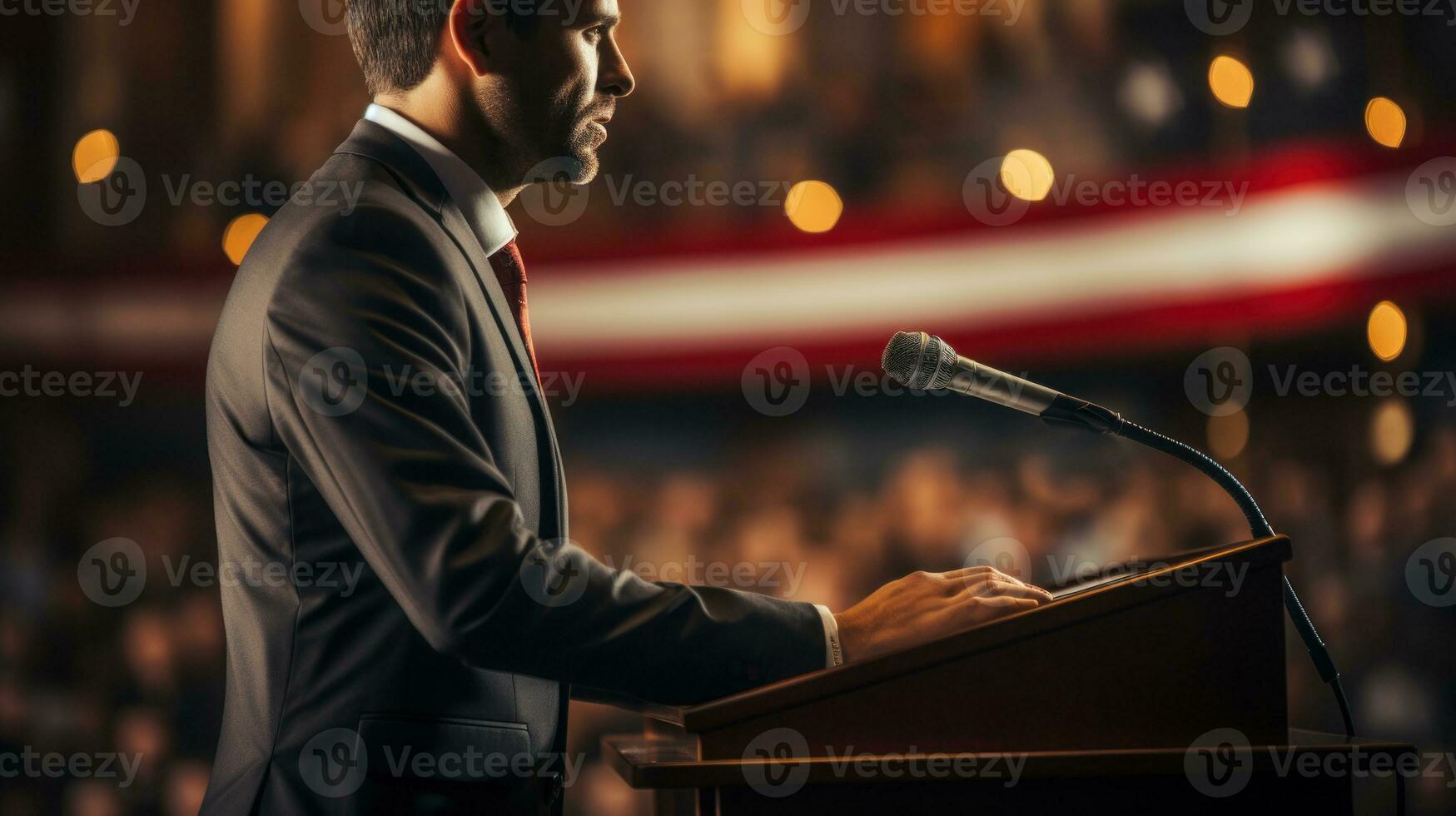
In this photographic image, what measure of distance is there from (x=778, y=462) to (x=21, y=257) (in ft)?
6.09

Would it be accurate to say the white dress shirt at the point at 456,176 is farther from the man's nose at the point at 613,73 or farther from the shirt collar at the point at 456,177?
the man's nose at the point at 613,73

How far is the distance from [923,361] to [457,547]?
469mm

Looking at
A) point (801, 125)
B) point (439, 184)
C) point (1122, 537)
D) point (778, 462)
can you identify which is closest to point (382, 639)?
point (439, 184)

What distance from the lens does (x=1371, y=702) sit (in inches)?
94.1

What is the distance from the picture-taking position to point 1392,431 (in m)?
2.42

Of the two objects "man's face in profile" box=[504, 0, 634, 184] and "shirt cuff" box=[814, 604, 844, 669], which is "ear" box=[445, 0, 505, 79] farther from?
"shirt cuff" box=[814, 604, 844, 669]

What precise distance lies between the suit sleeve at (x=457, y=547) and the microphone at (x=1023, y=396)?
0.94 feet

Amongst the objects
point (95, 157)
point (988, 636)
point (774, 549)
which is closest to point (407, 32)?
point (988, 636)

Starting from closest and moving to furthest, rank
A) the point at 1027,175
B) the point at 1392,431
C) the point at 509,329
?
the point at 509,329 < the point at 1392,431 < the point at 1027,175

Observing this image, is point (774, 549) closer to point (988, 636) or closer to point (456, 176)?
point (456, 176)

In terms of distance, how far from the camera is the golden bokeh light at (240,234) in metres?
2.66

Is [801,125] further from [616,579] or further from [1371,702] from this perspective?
[616,579]

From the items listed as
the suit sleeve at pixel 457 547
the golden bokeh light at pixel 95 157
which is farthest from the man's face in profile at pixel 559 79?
the golden bokeh light at pixel 95 157

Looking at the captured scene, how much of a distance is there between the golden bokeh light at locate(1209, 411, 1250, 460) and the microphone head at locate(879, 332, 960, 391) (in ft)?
5.59
